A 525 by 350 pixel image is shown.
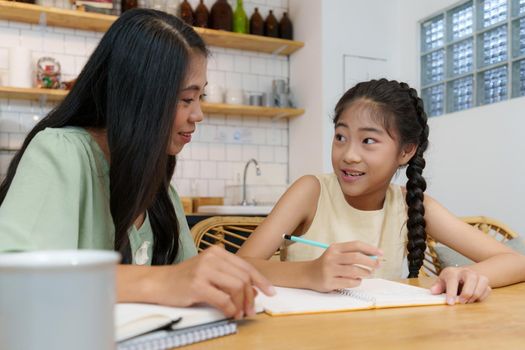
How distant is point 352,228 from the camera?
5.16ft

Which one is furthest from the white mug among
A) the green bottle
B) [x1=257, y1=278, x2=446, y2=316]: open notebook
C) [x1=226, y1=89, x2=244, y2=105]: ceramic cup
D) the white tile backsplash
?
the green bottle

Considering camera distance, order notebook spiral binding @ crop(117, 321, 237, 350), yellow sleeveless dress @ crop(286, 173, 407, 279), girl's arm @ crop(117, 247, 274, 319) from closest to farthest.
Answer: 1. notebook spiral binding @ crop(117, 321, 237, 350)
2. girl's arm @ crop(117, 247, 274, 319)
3. yellow sleeveless dress @ crop(286, 173, 407, 279)

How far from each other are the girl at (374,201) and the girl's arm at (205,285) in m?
0.65

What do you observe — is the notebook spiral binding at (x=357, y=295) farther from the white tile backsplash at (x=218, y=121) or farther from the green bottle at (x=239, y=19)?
the green bottle at (x=239, y=19)

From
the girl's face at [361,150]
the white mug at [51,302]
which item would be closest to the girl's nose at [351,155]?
the girl's face at [361,150]

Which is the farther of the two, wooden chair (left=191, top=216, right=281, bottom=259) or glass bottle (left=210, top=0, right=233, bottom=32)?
glass bottle (left=210, top=0, right=233, bottom=32)

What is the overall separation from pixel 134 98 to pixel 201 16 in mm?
2982

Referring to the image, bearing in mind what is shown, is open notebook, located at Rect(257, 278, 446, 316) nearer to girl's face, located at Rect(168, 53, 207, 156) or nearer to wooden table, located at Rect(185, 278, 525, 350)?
wooden table, located at Rect(185, 278, 525, 350)

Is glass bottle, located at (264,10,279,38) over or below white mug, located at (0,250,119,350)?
over

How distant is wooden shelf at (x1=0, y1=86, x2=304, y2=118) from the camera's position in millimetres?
3188

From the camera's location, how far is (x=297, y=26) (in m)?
4.02

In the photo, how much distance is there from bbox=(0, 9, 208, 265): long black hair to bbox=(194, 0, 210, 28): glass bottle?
111 inches

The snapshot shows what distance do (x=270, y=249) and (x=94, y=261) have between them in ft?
3.49

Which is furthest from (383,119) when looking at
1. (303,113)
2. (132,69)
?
(303,113)
